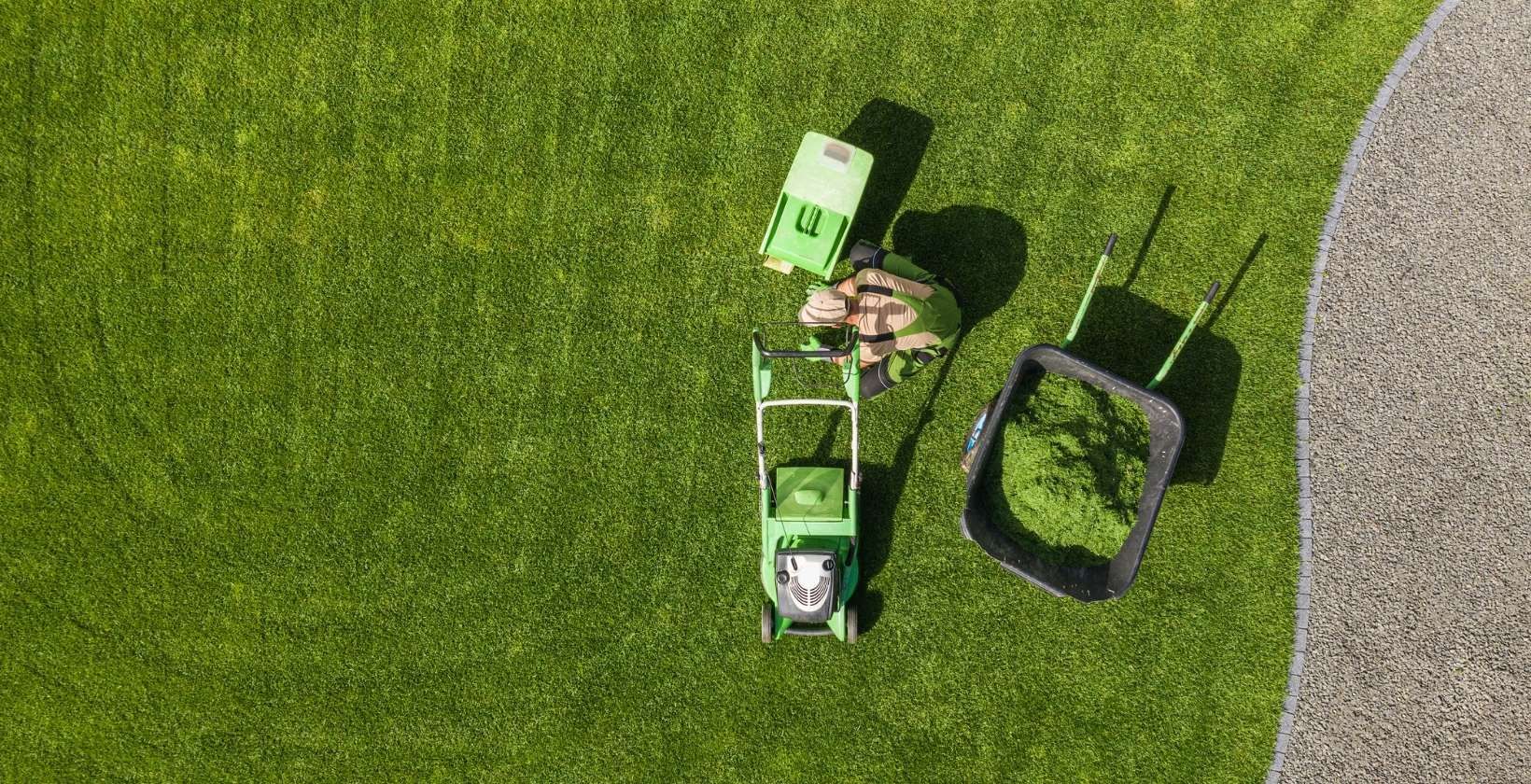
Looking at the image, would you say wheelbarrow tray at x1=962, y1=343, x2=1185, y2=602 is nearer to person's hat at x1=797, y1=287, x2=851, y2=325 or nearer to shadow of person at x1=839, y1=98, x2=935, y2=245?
person's hat at x1=797, y1=287, x2=851, y2=325

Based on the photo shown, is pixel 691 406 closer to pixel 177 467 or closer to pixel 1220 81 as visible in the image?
pixel 177 467

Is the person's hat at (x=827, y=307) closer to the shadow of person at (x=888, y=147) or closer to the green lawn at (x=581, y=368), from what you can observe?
the green lawn at (x=581, y=368)

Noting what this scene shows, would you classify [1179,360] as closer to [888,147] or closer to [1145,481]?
[1145,481]

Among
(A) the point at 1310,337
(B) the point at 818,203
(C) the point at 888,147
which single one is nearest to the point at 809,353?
(B) the point at 818,203

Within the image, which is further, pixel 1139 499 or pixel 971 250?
pixel 971 250

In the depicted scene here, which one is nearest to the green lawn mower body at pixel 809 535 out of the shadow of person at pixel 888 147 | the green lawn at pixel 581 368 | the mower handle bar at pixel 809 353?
Answer: the mower handle bar at pixel 809 353

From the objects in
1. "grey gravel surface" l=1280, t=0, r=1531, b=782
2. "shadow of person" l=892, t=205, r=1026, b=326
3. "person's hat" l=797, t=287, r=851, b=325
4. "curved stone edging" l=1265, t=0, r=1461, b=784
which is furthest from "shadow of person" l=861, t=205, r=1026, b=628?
"grey gravel surface" l=1280, t=0, r=1531, b=782
